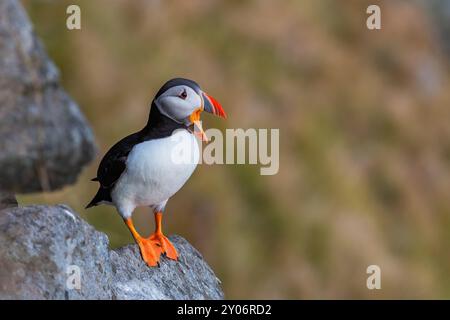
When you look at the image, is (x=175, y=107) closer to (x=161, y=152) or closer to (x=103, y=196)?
(x=161, y=152)

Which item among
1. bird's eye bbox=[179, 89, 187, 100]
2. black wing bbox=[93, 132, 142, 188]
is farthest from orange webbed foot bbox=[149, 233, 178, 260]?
bird's eye bbox=[179, 89, 187, 100]

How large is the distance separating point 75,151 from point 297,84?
30.2 ft

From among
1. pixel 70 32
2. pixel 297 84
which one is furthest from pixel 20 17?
pixel 297 84

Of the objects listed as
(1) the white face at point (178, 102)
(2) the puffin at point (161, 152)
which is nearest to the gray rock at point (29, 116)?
(2) the puffin at point (161, 152)

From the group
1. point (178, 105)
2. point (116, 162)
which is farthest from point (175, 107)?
point (116, 162)

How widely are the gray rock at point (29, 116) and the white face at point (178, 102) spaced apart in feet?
5.79

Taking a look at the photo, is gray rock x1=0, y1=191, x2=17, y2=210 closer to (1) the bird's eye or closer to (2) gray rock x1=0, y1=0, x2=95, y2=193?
(2) gray rock x1=0, y1=0, x2=95, y2=193

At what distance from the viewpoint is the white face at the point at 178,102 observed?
16.5 ft

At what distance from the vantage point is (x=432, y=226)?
15.4 meters

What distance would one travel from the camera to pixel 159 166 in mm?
4875

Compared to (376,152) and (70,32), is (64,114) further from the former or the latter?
(376,152)

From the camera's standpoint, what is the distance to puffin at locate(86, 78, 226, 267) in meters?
4.91

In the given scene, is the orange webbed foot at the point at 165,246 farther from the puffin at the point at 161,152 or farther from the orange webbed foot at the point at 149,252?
the puffin at the point at 161,152

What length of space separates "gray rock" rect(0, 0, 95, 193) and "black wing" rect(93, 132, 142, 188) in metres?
1.35
